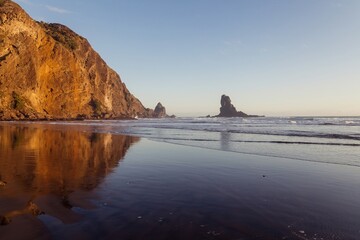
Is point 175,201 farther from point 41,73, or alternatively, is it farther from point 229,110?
point 229,110

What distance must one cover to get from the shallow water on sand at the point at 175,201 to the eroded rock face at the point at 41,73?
60752 millimetres

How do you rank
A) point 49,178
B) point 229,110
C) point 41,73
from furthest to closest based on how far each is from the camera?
point 229,110
point 41,73
point 49,178

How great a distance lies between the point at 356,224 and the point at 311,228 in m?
0.90

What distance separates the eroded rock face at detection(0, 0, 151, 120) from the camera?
64188 mm

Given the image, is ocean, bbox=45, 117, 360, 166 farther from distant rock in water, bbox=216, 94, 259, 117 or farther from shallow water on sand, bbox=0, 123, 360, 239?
distant rock in water, bbox=216, 94, 259, 117

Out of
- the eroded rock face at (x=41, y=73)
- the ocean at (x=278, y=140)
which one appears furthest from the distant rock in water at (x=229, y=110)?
the ocean at (x=278, y=140)

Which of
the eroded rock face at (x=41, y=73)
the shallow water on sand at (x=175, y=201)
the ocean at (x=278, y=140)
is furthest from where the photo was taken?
the eroded rock face at (x=41, y=73)

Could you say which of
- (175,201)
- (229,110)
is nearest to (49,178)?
(175,201)

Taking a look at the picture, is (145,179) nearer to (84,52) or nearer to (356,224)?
(356,224)

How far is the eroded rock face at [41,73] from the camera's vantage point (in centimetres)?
6419

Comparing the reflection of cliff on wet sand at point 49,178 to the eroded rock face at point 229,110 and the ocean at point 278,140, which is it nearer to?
the ocean at point 278,140

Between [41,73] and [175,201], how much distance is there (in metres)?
81.5

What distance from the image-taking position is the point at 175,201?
20.3 ft

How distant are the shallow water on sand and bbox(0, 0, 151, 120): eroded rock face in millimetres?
60752
